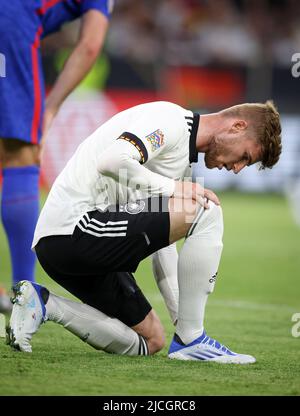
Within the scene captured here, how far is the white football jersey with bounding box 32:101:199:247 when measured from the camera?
10.0 feet

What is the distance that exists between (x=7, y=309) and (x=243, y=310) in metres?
1.46

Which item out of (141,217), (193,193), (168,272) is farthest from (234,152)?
(168,272)

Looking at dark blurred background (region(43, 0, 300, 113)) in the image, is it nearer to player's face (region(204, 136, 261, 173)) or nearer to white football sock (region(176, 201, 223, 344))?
player's face (region(204, 136, 261, 173))

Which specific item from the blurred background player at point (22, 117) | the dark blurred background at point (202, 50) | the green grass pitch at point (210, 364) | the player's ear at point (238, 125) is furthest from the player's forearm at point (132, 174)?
the dark blurred background at point (202, 50)

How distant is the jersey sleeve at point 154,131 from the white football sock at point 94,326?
70 centimetres

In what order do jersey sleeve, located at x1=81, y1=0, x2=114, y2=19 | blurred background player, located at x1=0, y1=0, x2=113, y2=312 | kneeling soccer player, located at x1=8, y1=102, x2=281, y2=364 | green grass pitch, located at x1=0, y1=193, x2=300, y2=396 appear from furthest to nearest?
jersey sleeve, located at x1=81, y1=0, x2=114, y2=19 < blurred background player, located at x1=0, y1=0, x2=113, y2=312 < kneeling soccer player, located at x1=8, y1=102, x2=281, y2=364 < green grass pitch, located at x1=0, y1=193, x2=300, y2=396

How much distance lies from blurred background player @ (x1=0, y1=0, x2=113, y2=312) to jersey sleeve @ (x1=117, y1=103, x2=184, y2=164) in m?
0.79

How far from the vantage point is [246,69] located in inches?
578

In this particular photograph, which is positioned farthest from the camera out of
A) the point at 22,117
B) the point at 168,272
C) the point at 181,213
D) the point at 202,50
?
→ the point at 202,50

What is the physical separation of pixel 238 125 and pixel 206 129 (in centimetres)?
13

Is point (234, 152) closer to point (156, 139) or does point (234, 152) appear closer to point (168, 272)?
point (156, 139)

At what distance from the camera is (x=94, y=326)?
337cm

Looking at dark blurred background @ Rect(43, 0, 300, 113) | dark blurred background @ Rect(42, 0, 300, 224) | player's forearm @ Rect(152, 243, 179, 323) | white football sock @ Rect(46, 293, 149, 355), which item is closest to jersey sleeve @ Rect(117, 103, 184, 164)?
player's forearm @ Rect(152, 243, 179, 323)

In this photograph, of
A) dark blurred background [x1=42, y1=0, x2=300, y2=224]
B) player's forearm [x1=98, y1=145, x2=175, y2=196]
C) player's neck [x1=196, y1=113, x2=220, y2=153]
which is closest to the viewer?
player's forearm [x1=98, y1=145, x2=175, y2=196]
